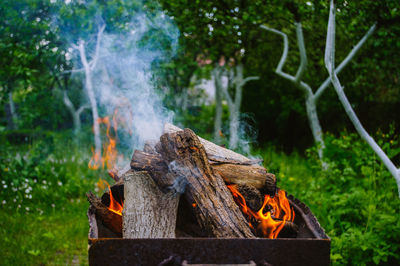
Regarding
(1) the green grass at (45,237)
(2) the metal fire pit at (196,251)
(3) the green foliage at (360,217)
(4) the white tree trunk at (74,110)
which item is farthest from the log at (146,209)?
(4) the white tree trunk at (74,110)

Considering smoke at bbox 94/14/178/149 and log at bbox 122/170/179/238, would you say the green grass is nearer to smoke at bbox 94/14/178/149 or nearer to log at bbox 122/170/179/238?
smoke at bbox 94/14/178/149

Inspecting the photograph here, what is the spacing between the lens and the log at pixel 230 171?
7.68 feet

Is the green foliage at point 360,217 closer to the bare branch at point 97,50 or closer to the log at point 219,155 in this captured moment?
the log at point 219,155

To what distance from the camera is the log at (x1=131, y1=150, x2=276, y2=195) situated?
2.34 metres

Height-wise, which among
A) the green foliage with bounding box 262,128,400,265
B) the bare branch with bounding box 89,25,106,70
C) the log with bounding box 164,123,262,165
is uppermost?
the bare branch with bounding box 89,25,106,70

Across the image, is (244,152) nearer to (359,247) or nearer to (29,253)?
(359,247)

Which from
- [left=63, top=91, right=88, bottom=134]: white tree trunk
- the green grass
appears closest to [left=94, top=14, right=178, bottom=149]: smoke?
the green grass

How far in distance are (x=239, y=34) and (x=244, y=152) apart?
3.59 meters

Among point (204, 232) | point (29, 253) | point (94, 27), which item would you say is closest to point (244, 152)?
point (204, 232)

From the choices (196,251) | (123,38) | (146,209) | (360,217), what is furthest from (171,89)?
(196,251)

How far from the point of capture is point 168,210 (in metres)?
2.31

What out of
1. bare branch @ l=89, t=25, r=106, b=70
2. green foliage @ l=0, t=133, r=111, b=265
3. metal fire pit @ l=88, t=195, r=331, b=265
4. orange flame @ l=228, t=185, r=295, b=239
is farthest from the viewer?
bare branch @ l=89, t=25, r=106, b=70

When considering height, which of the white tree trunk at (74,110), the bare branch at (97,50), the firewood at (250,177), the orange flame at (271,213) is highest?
the bare branch at (97,50)

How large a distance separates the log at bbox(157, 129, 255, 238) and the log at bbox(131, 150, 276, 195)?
0.07m
